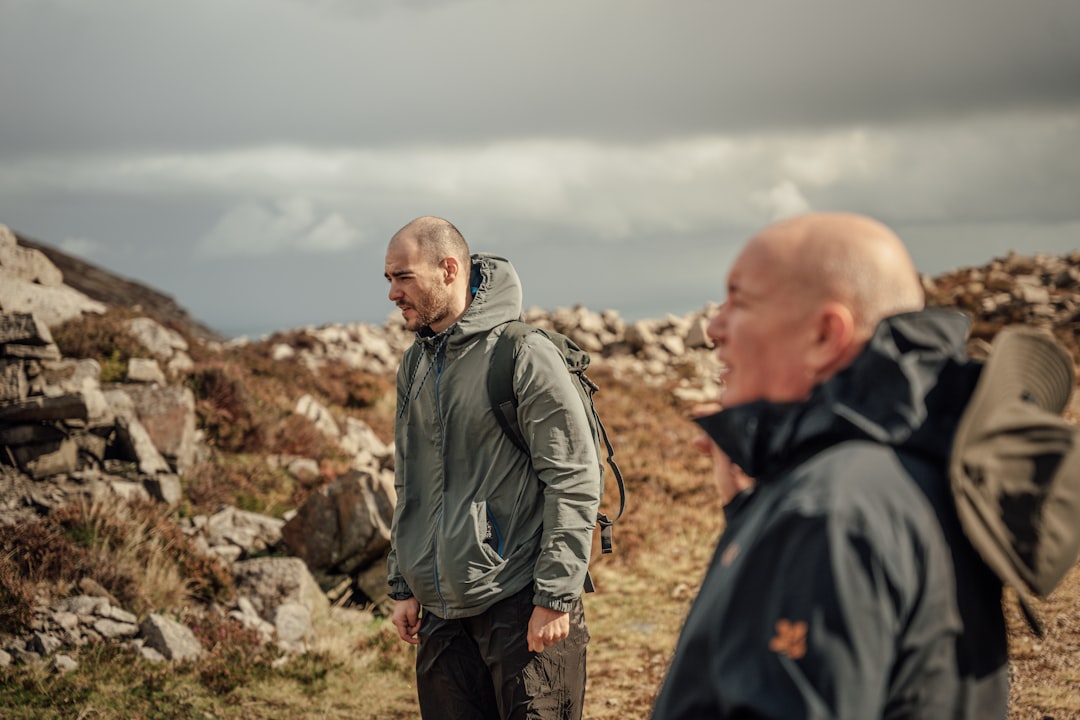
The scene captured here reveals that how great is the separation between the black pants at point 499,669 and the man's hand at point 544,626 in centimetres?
6

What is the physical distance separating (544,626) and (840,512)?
8.31 ft

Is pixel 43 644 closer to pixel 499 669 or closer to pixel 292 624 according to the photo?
pixel 292 624

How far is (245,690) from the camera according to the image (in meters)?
7.19

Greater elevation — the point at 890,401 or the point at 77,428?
the point at 890,401

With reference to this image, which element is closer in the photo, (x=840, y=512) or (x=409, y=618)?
(x=840, y=512)

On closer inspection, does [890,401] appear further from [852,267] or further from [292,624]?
[292,624]

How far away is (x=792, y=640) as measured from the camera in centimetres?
143

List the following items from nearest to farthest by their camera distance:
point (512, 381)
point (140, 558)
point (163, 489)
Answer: point (512, 381) < point (140, 558) < point (163, 489)

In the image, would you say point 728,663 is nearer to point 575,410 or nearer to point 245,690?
point 575,410

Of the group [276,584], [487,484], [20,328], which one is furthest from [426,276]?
[20,328]

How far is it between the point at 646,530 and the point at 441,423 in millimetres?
9106

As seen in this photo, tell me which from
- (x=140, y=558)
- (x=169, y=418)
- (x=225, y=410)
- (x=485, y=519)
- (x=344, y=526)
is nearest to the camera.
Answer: (x=485, y=519)

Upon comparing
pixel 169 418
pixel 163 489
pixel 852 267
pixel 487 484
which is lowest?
pixel 163 489

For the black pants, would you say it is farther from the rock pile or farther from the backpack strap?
the rock pile
